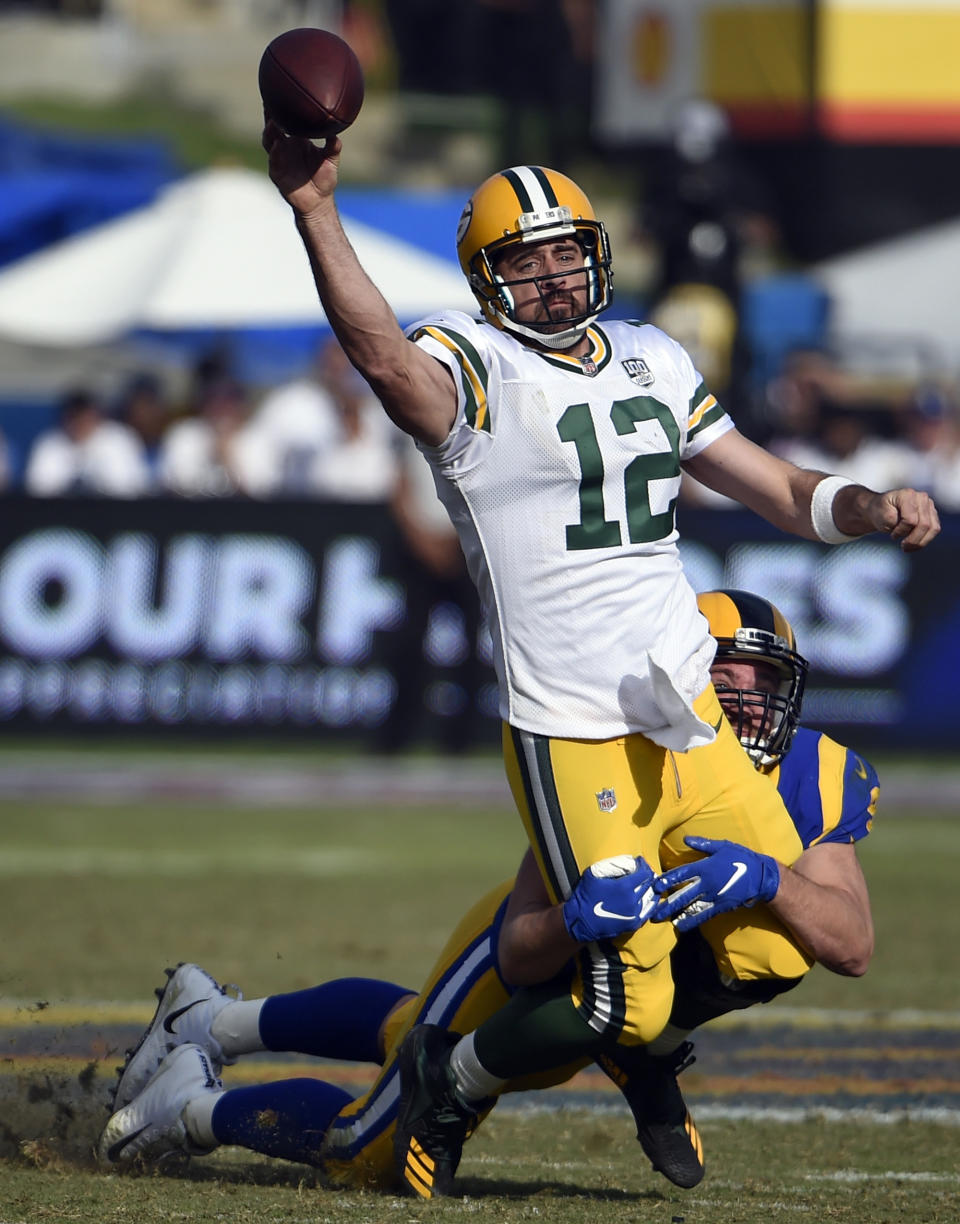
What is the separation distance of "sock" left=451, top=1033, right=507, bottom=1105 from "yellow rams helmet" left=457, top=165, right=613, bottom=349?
150cm

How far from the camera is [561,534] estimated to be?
14.1 ft

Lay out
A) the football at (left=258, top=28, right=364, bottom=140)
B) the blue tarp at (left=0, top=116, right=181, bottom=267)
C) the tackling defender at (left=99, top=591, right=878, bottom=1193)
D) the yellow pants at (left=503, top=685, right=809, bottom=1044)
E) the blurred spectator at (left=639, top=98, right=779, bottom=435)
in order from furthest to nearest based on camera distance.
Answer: the blue tarp at (left=0, top=116, right=181, bottom=267), the blurred spectator at (left=639, top=98, right=779, bottom=435), the tackling defender at (left=99, top=591, right=878, bottom=1193), the yellow pants at (left=503, top=685, right=809, bottom=1044), the football at (left=258, top=28, right=364, bottom=140)

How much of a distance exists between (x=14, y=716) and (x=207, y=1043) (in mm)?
7128

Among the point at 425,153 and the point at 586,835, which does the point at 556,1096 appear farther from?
the point at 425,153

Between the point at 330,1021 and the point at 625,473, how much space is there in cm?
148

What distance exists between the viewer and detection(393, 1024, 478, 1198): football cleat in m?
4.38

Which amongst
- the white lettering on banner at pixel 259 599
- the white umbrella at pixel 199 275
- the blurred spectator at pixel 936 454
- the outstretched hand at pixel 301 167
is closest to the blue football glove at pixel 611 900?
the outstretched hand at pixel 301 167

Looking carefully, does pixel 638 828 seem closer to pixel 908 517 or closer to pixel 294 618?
pixel 908 517

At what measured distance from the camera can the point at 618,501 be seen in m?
4.34

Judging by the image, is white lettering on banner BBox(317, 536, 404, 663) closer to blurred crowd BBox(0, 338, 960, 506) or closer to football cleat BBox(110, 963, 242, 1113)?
blurred crowd BBox(0, 338, 960, 506)

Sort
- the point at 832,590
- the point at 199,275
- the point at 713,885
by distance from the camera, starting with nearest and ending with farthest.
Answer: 1. the point at 713,885
2. the point at 832,590
3. the point at 199,275

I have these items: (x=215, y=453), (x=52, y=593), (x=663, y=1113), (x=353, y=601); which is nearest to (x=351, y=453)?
(x=215, y=453)

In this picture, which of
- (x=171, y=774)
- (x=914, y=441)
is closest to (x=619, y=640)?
(x=171, y=774)

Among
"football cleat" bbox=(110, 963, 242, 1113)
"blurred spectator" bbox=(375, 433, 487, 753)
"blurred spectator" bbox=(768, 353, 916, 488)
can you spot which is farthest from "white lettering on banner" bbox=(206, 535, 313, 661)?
"football cleat" bbox=(110, 963, 242, 1113)
